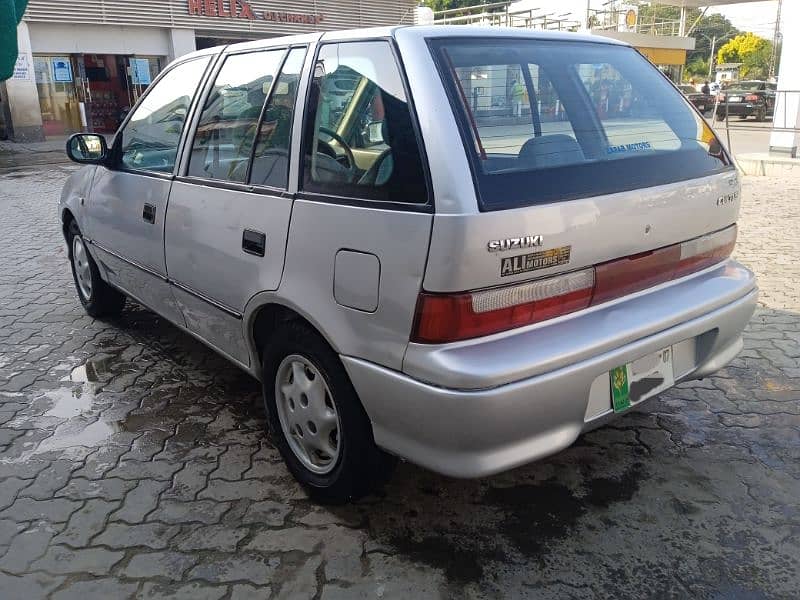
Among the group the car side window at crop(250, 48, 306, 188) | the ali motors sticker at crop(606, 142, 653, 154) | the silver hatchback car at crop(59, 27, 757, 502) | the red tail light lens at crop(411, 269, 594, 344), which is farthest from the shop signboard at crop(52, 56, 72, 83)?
the red tail light lens at crop(411, 269, 594, 344)

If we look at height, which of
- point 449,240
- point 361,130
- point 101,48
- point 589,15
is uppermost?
point 589,15

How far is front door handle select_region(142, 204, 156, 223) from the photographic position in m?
3.47

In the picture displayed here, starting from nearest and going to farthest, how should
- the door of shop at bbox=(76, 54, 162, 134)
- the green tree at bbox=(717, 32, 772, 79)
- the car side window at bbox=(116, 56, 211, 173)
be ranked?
1. the car side window at bbox=(116, 56, 211, 173)
2. the door of shop at bbox=(76, 54, 162, 134)
3. the green tree at bbox=(717, 32, 772, 79)

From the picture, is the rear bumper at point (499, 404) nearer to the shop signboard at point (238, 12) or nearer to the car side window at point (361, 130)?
Answer: the car side window at point (361, 130)

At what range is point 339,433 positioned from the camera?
252 centimetres

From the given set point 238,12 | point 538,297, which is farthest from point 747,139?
point 538,297

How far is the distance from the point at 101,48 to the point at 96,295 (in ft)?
65.2

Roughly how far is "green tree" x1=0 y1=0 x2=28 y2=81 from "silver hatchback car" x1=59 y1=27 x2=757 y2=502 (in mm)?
2191

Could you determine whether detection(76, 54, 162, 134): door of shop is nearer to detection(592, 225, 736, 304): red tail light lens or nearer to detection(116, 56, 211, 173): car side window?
detection(116, 56, 211, 173): car side window

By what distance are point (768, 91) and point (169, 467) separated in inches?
1208

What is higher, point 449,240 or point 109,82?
point 109,82

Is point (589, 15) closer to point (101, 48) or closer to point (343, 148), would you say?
point (101, 48)

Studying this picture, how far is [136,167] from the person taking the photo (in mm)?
3779

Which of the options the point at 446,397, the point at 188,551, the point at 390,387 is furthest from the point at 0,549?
the point at 446,397
